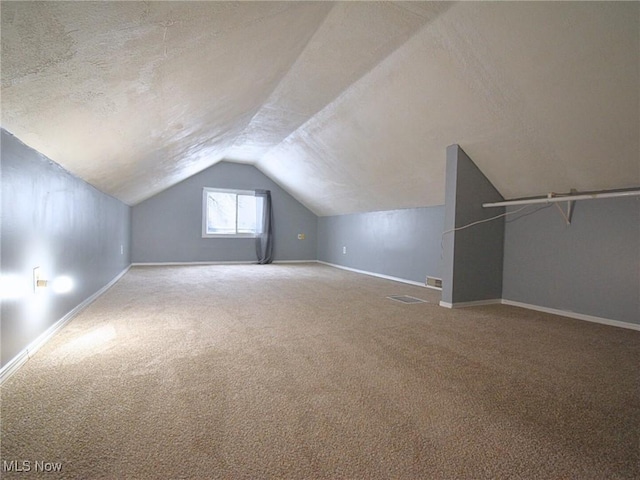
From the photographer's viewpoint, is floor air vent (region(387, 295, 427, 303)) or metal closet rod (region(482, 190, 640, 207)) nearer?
metal closet rod (region(482, 190, 640, 207))

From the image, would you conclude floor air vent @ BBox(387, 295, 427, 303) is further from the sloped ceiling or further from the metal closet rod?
the sloped ceiling

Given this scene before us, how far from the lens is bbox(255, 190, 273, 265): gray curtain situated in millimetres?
7223

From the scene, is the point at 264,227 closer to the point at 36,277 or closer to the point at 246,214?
the point at 246,214

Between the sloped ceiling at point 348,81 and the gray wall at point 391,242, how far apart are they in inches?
31.2

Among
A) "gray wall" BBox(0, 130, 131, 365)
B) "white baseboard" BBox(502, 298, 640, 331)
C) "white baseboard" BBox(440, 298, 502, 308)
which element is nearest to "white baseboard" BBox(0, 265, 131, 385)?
"gray wall" BBox(0, 130, 131, 365)

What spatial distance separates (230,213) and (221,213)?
0.20m

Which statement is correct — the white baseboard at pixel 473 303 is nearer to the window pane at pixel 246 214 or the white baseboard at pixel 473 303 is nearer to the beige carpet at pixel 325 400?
the beige carpet at pixel 325 400

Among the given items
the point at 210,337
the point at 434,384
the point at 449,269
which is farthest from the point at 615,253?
the point at 210,337

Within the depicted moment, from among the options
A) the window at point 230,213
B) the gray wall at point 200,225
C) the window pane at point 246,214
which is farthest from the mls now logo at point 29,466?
the window pane at point 246,214

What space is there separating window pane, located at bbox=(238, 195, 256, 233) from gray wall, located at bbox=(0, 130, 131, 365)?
418 cm

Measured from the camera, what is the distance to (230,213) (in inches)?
285

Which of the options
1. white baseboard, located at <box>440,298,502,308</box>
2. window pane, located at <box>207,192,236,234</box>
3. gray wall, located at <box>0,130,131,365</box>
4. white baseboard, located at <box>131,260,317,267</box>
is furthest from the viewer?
window pane, located at <box>207,192,236,234</box>

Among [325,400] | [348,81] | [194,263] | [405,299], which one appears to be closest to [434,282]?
[405,299]

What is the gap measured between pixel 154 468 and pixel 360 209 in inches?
213
